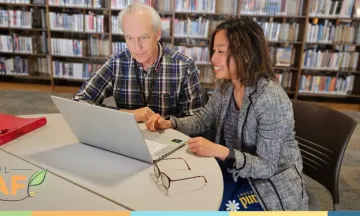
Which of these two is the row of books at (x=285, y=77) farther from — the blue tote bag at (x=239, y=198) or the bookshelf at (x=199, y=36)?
the blue tote bag at (x=239, y=198)

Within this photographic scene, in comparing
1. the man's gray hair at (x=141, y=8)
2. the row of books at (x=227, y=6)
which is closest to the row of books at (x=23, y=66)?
the row of books at (x=227, y=6)

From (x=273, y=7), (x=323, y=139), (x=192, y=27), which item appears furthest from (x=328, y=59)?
(x=323, y=139)

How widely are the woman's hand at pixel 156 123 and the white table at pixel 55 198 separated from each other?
491mm

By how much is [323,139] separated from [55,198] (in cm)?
109

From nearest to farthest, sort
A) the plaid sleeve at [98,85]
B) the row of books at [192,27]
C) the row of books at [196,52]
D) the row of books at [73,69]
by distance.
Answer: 1. the plaid sleeve at [98,85]
2. the row of books at [192,27]
3. the row of books at [196,52]
4. the row of books at [73,69]

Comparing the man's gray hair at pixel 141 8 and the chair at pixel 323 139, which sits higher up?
the man's gray hair at pixel 141 8

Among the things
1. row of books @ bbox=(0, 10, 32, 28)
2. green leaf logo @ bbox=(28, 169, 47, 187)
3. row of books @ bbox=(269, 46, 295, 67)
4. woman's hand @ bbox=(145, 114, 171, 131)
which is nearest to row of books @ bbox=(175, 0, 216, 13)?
row of books @ bbox=(269, 46, 295, 67)

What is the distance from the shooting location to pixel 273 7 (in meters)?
3.97

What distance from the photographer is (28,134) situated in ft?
4.17

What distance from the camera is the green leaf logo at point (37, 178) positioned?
0.90 metres

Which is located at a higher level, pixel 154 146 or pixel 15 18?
pixel 15 18

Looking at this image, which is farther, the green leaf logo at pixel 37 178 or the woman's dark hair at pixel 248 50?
the woman's dark hair at pixel 248 50

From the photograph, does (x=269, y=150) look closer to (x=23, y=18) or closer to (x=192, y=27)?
(x=192, y=27)

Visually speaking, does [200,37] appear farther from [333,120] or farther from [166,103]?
[333,120]
